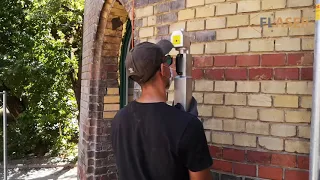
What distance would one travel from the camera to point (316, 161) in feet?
6.18

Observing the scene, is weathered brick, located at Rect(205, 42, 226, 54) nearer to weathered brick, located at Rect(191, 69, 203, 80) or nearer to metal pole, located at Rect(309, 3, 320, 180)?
weathered brick, located at Rect(191, 69, 203, 80)

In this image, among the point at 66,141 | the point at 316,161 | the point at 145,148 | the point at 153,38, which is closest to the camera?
the point at 145,148

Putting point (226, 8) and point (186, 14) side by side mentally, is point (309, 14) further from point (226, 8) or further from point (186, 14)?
point (186, 14)

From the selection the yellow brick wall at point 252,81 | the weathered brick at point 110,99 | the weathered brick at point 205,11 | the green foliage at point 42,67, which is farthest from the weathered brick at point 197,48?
the green foliage at point 42,67

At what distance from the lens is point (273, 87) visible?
222 cm

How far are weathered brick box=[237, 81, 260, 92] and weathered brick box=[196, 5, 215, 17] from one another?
0.57m

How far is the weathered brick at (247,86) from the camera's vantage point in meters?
2.30

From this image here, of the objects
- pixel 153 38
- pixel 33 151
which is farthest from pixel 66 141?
pixel 153 38

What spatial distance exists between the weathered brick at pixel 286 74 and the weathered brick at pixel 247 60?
0.15 metres

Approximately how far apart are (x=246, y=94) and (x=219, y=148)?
17.6 inches

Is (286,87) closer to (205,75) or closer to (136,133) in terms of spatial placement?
(205,75)

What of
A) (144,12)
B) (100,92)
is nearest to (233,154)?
(144,12)

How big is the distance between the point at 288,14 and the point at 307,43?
0.23m

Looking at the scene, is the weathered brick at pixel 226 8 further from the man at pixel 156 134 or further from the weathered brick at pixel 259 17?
the man at pixel 156 134
